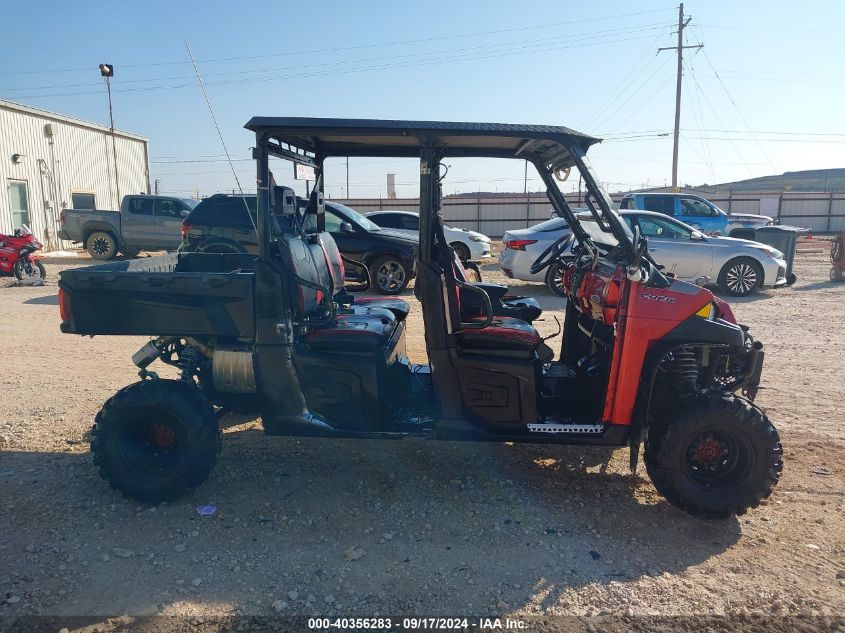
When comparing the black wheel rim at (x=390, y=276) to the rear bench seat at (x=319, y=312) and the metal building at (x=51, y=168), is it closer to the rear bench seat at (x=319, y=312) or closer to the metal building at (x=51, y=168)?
the rear bench seat at (x=319, y=312)

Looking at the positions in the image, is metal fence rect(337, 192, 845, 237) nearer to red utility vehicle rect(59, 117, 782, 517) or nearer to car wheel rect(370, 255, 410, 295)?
car wheel rect(370, 255, 410, 295)

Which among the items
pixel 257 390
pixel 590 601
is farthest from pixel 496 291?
pixel 590 601

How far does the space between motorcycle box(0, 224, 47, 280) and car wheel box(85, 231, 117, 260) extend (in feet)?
14.4

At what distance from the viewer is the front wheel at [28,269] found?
12656mm

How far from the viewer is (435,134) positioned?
3656 millimetres

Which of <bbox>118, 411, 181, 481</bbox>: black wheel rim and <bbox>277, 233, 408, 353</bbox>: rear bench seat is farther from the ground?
<bbox>277, 233, 408, 353</bbox>: rear bench seat

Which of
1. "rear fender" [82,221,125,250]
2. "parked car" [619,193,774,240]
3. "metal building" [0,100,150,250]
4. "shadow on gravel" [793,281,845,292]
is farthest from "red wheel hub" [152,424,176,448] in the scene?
"metal building" [0,100,150,250]

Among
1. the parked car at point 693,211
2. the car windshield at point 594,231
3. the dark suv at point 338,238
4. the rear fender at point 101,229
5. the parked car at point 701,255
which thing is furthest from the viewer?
the rear fender at point 101,229

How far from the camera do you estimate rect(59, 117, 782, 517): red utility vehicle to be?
11.6ft

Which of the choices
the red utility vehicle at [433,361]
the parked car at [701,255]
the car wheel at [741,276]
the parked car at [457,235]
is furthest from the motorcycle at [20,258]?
the car wheel at [741,276]

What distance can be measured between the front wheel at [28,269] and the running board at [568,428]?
41.5 feet

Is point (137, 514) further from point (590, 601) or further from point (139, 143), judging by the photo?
point (139, 143)

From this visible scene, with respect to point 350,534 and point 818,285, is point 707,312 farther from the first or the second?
point 818,285

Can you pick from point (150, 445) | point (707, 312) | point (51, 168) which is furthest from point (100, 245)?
point (707, 312)
